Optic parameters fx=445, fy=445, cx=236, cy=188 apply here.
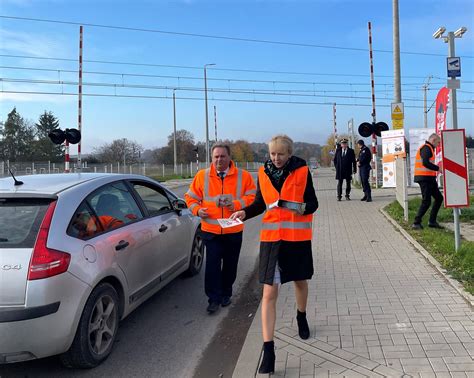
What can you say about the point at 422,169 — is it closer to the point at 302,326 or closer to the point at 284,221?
the point at 302,326

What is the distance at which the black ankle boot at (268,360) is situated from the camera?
333 cm

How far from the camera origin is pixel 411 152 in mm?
17125

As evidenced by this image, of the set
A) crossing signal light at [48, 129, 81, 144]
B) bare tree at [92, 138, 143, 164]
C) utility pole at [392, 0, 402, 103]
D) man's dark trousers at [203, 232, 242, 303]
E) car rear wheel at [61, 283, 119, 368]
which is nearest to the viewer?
car rear wheel at [61, 283, 119, 368]

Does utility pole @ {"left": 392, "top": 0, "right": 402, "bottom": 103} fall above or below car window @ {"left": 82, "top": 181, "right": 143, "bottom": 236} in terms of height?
above

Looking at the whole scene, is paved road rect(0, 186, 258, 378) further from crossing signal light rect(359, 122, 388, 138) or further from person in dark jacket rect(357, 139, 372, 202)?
crossing signal light rect(359, 122, 388, 138)

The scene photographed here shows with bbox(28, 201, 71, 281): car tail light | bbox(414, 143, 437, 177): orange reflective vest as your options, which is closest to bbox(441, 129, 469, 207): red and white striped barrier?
bbox(414, 143, 437, 177): orange reflective vest

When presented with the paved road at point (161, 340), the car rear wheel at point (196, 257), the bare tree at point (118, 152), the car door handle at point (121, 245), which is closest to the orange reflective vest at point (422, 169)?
the paved road at point (161, 340)

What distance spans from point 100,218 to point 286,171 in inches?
68.4

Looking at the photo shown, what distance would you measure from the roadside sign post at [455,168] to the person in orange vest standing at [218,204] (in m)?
2.98

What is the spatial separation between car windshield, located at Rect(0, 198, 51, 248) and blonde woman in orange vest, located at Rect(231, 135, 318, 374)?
1761 millimetres

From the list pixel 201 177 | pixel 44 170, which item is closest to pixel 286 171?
pixel 201 177

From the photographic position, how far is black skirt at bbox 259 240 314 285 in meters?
3.49

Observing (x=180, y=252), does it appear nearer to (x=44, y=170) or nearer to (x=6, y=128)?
(x=44, y=170)

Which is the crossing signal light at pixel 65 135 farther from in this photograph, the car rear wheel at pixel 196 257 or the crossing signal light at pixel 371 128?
the car rear wheel at pixel 196 257
